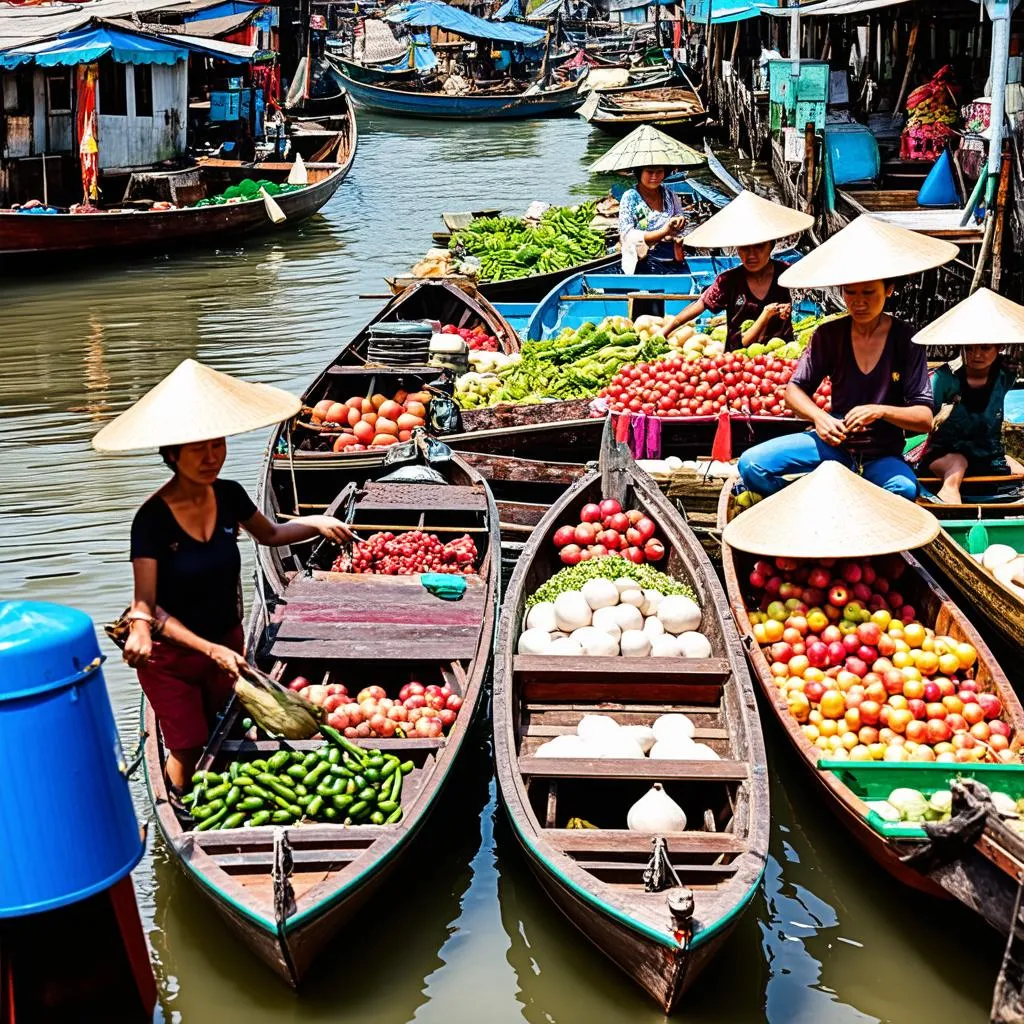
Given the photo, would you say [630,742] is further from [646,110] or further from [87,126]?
[646,110]

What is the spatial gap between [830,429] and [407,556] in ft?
6.86

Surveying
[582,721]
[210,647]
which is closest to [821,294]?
[582,721]

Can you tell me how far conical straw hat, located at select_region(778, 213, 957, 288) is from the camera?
18.9 ft

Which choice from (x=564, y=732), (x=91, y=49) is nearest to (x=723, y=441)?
(x=564, y=732)

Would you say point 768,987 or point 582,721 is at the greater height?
point 582,721

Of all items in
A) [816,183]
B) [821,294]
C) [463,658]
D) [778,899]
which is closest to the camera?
[778,899]

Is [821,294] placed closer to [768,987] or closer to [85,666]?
[768,987]

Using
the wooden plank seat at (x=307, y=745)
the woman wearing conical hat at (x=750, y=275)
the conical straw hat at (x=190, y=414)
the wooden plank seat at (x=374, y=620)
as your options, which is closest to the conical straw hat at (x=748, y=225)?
the woman wearing conical hat at (x=750, y=275)

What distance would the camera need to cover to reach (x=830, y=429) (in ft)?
19.4

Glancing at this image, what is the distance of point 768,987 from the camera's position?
4383mm

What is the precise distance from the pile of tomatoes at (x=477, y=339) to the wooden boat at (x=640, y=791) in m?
4.34

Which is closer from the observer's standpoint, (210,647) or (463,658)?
(210,647)

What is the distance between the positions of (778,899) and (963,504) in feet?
8.16

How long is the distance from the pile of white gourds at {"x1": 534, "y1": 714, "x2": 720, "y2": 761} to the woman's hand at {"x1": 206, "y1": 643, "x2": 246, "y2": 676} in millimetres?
1111
